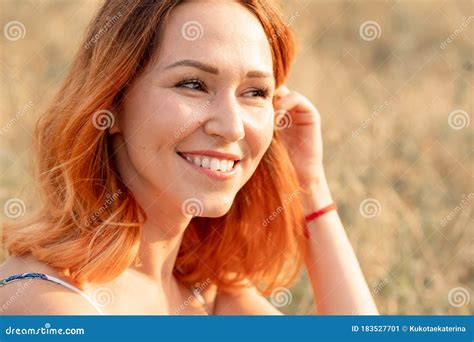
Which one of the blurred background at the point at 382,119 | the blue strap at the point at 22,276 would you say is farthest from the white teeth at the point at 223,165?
the blurred background at the point at 382,119

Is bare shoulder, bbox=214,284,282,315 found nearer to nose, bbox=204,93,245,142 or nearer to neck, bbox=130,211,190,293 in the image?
neck, bbox=130,211,190,293

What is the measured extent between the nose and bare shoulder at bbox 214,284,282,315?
0.82 metres

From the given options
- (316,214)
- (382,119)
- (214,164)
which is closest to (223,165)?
(214,164)

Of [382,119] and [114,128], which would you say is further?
[382,119]

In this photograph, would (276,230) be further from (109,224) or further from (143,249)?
(109,224)

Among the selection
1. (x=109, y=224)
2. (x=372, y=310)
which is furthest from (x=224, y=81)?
(x=372, y=310)

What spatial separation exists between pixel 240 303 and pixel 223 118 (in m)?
0.88

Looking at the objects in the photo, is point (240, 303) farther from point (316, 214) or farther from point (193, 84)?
point (193, 84)

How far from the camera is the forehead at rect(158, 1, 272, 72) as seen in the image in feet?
7.30

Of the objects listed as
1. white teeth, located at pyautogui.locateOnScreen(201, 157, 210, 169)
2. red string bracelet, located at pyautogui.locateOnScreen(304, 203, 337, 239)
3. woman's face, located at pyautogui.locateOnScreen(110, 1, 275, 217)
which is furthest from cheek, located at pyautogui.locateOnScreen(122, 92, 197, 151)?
red string bracelet, located at pyautogui.locateOnScreen(304, 203, 337, 239)

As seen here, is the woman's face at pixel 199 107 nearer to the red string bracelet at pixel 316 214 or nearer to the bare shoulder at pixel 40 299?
the bare shoulder at pixel 40 299

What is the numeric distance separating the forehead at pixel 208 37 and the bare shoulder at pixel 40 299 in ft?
2.30

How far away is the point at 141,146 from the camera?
7.52ft

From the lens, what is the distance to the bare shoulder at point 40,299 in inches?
86.0
